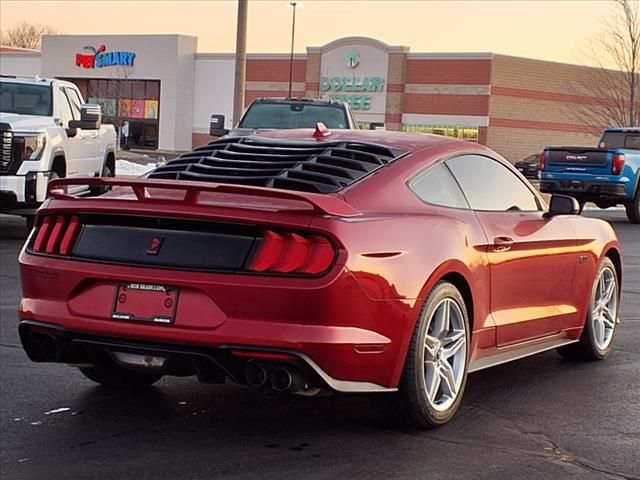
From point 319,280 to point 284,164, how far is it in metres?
1.08

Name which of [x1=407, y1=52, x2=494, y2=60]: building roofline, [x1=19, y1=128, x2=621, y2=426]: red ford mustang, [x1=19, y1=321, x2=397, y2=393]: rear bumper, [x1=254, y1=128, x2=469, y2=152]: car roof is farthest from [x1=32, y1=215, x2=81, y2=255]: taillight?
[x1=407, y1=52, x2=494, y2=60]: building roofline

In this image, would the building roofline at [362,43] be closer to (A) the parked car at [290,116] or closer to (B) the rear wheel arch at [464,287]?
(A) the parked car at [290,116]

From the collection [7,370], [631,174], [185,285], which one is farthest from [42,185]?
[631,174]

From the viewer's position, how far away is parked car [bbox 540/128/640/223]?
69.2 feet

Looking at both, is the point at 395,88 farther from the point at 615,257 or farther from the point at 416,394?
the point at 416,394

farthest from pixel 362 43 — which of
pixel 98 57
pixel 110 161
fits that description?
pixel 110 161

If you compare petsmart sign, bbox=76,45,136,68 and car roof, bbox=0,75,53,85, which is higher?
petsmart sign, bbox=76,45,136,68

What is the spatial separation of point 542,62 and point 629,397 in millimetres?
60789

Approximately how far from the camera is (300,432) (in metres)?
5.32

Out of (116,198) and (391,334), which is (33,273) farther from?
(391,334)

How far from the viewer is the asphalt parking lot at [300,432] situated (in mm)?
4746

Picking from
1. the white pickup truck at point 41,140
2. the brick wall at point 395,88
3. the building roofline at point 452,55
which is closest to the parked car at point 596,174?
the white pickup truck at point 41,140

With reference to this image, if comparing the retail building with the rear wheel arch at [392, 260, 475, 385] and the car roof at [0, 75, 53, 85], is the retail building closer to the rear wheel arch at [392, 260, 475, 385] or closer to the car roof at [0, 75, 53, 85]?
the car roof at [0, 75, 53, 85]

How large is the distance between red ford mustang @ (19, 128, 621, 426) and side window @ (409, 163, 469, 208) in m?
0.01
